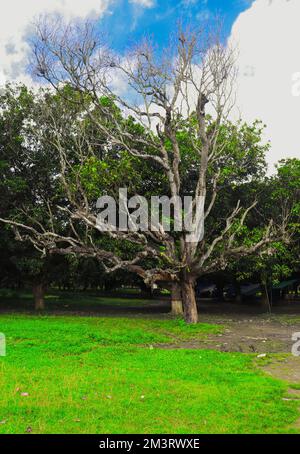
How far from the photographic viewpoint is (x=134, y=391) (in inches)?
291

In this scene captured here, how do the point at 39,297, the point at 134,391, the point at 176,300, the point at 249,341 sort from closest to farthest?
the point at 134,391
the point at 249,341
the point at 176,300
the point at 39,297

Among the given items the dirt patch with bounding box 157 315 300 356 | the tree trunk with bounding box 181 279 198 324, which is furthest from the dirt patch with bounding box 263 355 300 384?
the tree trunk with bounding box 181 279 198 324

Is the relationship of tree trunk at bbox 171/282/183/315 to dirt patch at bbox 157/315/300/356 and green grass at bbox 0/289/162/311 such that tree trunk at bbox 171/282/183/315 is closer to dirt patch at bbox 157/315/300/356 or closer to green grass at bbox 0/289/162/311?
green grass at bbox 0/289/162/311

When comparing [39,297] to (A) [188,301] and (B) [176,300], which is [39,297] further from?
(A) [188,301]

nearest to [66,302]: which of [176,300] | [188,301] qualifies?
[176,300]

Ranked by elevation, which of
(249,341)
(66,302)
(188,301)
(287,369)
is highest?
(188,301)

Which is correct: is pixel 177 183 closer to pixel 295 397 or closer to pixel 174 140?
pixel 174 140

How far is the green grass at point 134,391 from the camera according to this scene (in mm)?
5871

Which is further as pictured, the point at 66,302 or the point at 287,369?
the point at 66,302

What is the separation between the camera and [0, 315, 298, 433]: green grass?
5.87m

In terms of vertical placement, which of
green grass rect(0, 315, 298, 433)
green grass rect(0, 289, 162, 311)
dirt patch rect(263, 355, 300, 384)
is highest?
green grass rect(0, 315, 298, 433)

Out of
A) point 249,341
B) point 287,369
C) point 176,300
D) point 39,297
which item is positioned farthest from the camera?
point 39,297

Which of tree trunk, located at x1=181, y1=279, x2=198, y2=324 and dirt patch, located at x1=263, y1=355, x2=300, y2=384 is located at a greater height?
tree trunk, located at x1=181, y1=279, x2=198, y2=324

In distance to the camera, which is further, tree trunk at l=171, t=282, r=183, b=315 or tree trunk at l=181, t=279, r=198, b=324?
tree trunk at l=171, t=282, r=183, b=315
